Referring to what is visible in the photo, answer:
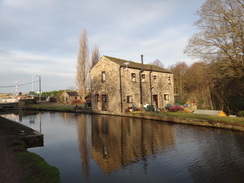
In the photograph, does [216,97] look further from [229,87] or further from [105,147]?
[105,147]

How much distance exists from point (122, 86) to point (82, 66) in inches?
723

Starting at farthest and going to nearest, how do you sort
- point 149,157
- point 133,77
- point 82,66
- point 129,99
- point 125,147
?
point 82,66 → point 133,77 → point 129,99 → point 125,147 → point 149,157

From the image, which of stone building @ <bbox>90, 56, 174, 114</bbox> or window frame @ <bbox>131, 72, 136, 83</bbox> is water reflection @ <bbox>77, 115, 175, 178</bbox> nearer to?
stone building @ <bbox>90, 56, 174, 114</bbox>

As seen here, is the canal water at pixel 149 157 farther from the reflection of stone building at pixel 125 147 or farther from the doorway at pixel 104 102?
the doorway at pixel 104 102

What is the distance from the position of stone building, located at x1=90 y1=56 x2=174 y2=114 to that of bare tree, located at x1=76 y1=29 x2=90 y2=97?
41.3 feet

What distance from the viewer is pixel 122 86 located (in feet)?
67.9

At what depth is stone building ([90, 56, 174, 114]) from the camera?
68.0 feet

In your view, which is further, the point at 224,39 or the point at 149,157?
the point at 224,39

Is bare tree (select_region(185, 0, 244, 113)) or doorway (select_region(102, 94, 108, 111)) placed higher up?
bare tree (select_region(185, 0, 244, 113))

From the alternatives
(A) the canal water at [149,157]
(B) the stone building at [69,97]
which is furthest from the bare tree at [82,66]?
(A) the canal water at [149,157]

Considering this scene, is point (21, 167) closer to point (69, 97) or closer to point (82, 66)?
point (82, 66)

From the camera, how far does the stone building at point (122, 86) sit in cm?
2072

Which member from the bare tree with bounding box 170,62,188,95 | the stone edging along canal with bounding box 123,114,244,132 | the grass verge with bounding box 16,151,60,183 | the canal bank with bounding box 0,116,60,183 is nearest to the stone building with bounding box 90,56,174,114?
the stone edging along canal with bounding box 123,114,244,132

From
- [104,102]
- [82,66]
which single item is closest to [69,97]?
[82,66]
